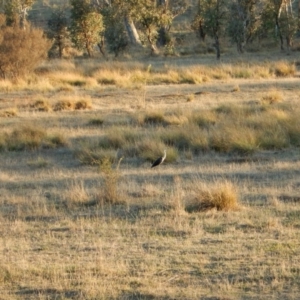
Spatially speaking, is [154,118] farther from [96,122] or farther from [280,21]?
[280,21]

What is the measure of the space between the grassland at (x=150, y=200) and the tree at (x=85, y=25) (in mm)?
21453

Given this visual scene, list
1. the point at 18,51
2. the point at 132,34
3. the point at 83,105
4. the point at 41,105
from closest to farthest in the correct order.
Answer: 1. the point at 83,105
2. the point at 41,105
3. the point at 18,51
4. the point at 132,34

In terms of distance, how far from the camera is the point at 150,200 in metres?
10.1

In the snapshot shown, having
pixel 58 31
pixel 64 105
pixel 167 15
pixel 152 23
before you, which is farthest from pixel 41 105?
pixel 58 31

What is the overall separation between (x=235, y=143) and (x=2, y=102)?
12280 mm

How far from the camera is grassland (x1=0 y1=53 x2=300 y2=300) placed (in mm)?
6480

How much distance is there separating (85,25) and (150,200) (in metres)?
34.7

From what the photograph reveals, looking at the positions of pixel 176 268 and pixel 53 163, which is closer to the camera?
pixel 176 268

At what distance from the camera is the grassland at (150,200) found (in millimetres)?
6480

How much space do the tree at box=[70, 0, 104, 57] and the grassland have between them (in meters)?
21.5

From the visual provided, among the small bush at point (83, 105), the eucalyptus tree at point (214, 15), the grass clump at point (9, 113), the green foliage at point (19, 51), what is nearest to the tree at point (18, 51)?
the green foliage at point (19, 51)

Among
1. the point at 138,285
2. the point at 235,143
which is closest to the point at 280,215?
the point at 138,285

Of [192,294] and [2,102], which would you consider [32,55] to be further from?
[192,294]

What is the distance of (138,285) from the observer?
20.7 ft
